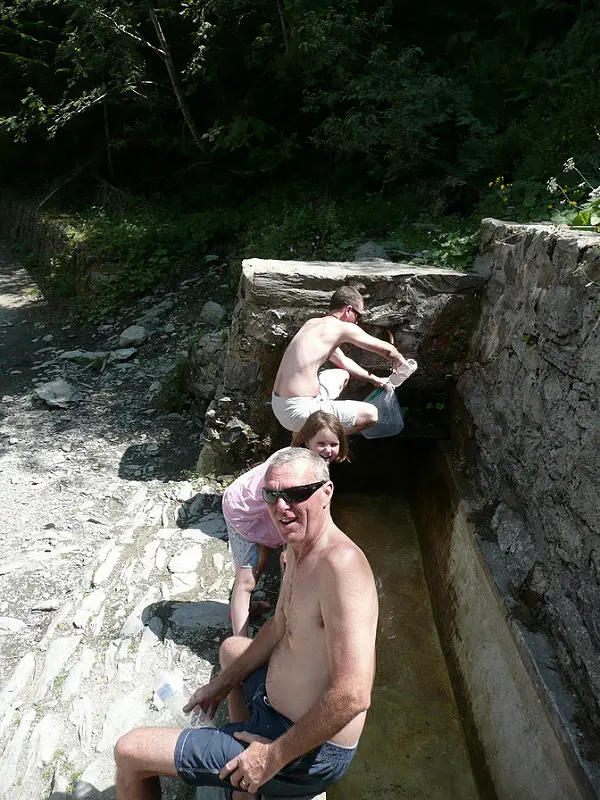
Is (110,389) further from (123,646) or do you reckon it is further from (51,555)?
(123,646)

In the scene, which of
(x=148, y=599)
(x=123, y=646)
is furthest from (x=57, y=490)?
(x=123, y=646)

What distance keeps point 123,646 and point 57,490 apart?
6.70 feet

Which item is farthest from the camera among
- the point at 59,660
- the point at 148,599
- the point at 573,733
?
the point at 148,599

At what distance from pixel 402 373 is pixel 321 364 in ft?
2.14

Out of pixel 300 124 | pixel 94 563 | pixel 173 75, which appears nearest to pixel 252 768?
pixel 94 563

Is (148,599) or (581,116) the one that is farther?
(581,116)

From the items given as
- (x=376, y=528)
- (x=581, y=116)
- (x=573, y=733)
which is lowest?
(x=376, y=528)

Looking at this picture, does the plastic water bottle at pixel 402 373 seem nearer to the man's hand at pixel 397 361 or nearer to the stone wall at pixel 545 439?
the man's hand at pixel 397 361

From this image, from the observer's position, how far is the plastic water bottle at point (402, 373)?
4.58 meters

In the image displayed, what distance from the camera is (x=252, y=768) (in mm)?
2072

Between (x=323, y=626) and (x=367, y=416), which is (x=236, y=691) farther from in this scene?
(x=367, y=416)

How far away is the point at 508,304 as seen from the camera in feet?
14.5

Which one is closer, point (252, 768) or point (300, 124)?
point (252, 768)

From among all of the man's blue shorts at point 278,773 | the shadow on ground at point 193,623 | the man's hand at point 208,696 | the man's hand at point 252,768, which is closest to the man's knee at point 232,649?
the man's hand at point 208,696
